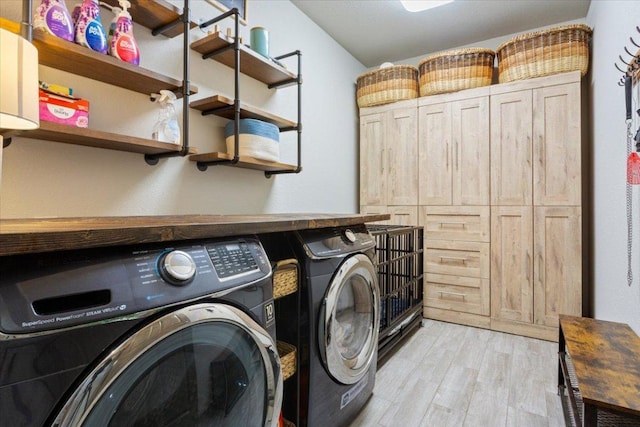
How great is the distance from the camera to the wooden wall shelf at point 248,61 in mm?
1668

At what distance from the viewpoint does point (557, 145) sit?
2463 millimetres

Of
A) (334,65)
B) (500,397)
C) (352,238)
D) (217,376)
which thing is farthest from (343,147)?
(217,376)

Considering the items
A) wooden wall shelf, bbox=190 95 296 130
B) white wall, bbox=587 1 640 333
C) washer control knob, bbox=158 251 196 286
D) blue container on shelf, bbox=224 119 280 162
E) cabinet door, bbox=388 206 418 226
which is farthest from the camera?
cabinet door, bbox=388 206 418 226

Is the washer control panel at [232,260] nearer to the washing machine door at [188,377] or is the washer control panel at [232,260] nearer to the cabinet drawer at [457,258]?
the washing machine door at [188,377]

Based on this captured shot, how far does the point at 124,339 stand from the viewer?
1.98 ft

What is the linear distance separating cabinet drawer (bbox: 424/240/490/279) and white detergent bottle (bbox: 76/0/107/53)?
2648 mm

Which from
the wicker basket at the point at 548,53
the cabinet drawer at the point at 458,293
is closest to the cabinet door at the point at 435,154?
the wicker basket at the point at 548,53

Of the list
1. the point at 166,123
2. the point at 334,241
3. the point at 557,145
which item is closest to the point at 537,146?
the point at 557,145

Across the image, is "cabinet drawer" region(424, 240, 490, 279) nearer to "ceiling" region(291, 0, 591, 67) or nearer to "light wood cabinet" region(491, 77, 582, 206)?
"light wood cabinet" region(491, 77, 582, 206)

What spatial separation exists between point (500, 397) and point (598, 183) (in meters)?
1.56

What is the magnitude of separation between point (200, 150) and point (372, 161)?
1891mm

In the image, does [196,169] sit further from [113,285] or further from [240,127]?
[113,285]

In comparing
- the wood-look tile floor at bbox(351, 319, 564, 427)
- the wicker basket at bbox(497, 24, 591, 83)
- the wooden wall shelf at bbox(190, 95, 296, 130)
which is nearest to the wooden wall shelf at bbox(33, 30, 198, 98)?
the wooden wall shelf at bbox(190, 95, 296, 130)

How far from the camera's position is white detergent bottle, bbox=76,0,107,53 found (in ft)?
3.87
